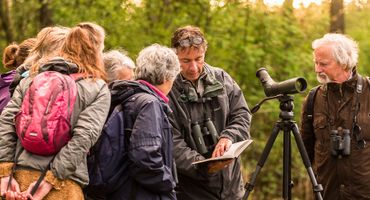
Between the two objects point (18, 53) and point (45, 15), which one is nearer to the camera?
point (18, 53)

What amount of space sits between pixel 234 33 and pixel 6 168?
22.4ft

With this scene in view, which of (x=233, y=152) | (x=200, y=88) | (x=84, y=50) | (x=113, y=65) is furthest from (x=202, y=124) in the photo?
(x=84, y=50)

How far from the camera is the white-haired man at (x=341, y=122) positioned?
4.39m

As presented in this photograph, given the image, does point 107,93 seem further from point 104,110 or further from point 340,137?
point 340,137

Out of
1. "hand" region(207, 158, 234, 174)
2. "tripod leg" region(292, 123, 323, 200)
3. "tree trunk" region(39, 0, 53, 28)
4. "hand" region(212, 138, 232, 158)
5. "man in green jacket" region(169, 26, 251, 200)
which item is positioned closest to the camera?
"hand" region(207, 158, 234, 174)

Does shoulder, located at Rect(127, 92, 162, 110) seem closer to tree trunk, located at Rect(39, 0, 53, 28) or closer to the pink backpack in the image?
the pink backpack

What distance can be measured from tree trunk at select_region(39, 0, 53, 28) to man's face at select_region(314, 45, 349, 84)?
18.9ft

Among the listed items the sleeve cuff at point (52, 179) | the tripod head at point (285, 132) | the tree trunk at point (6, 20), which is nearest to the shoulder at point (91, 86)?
the sleeve cuff at point (52, 179)

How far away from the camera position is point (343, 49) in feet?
14.8

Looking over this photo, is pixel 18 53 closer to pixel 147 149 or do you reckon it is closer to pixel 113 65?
pixel 113 65

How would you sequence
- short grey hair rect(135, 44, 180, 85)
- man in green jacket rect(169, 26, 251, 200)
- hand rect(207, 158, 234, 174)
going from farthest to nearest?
1. man in green jacket rect(169, 26, 251, 200)
2. hand rect(207, 158, 234, 174)
3. short grey hair rect(135, 44, 180, 85)

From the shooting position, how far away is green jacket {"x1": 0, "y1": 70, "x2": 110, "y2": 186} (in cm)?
345

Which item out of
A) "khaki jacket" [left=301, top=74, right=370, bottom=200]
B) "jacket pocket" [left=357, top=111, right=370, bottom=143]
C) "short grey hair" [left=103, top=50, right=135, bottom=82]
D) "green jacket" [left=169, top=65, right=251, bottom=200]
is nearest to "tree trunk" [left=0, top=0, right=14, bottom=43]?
"short grey hair" [left=103, top=50, right=135, bottom=82]

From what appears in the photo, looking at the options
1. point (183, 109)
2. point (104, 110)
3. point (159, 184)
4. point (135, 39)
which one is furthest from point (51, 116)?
point (135, 39)
